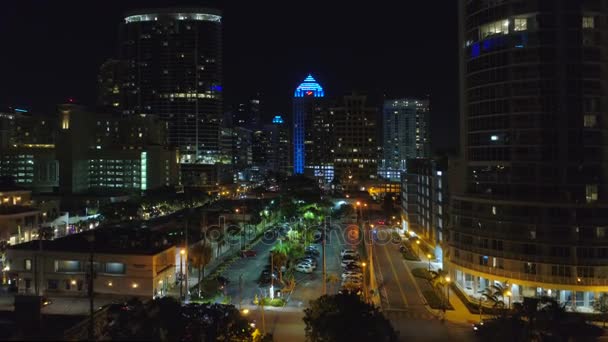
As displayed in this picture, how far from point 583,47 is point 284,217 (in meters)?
56.3

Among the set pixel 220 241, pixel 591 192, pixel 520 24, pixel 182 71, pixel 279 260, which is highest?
pixel 182 71

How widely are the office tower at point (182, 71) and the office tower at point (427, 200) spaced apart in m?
103

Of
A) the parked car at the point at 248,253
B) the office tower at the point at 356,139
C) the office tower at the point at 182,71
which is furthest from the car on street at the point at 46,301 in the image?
the office tower at the point at 182,71

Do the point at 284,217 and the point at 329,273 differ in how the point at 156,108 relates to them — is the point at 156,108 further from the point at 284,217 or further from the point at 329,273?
the point at 329,273

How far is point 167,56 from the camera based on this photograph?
164 meters

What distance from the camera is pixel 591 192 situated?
123ft

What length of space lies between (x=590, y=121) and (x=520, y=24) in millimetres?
8492

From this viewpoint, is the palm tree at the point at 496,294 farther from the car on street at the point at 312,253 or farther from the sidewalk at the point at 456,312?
the car on street at the point at 312,253

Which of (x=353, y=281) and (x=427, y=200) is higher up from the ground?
(x=427, y=200)

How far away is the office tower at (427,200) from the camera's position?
52.7 m

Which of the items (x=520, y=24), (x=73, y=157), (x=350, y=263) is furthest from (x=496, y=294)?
(x=73, y=157)

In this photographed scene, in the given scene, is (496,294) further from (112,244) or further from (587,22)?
(112,244)

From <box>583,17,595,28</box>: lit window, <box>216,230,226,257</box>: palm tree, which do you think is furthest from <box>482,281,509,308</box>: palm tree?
<box>216,230,226,257</box>: palm tree

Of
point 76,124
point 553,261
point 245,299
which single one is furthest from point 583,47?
point 76,124
